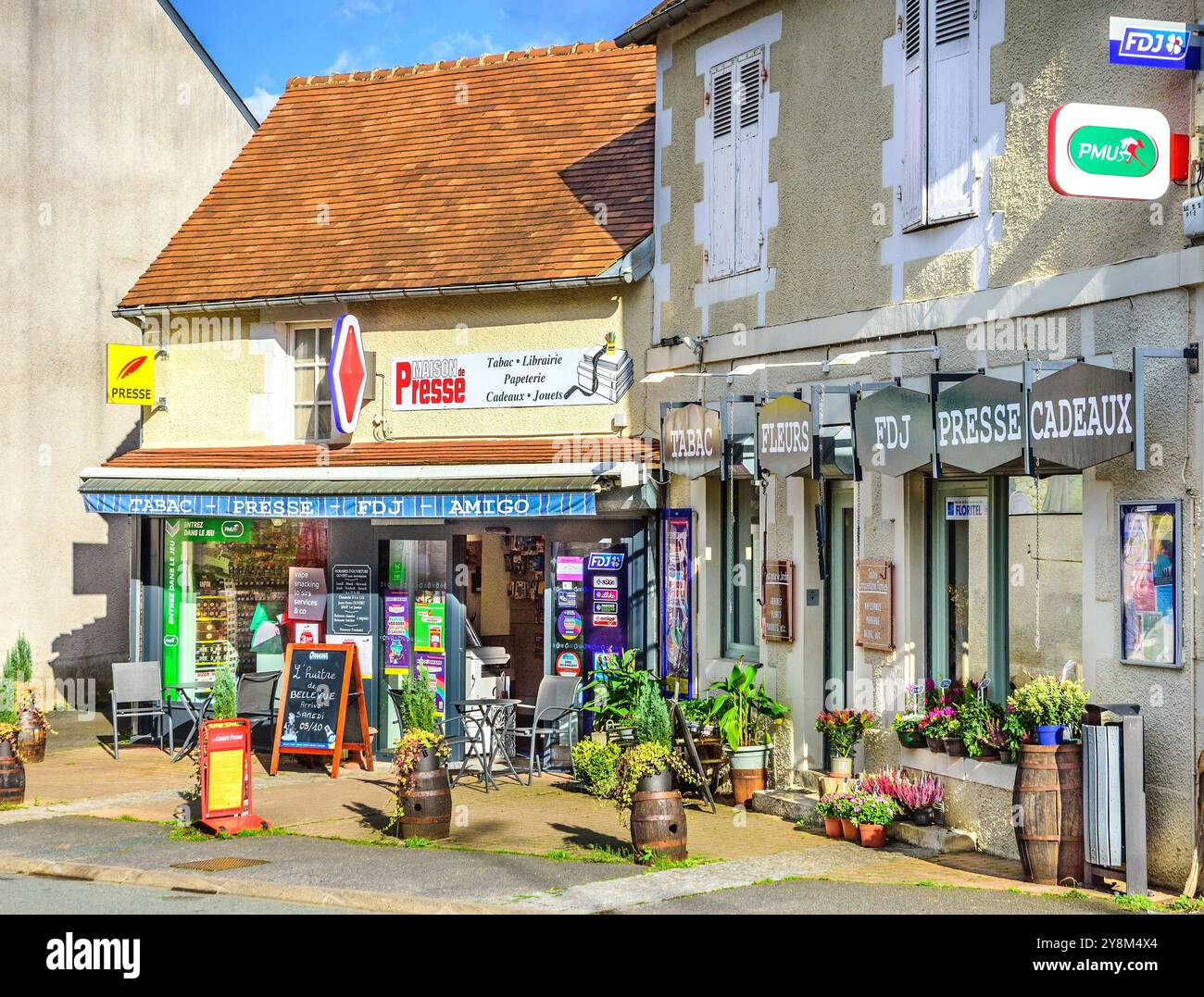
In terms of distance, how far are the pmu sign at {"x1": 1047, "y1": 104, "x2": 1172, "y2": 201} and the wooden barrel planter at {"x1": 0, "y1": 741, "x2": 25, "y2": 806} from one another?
980 cm

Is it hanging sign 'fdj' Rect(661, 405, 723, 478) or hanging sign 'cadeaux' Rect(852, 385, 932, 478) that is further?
hanging sign 'fdj' Rect(661, 405, 723, 478)

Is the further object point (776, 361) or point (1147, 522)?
point (776, 361)

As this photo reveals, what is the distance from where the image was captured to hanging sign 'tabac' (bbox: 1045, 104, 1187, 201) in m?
8.37

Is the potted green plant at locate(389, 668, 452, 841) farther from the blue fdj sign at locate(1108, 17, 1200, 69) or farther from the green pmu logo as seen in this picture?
the blue fdj sign at locate(1108, 17, 1200, 69)

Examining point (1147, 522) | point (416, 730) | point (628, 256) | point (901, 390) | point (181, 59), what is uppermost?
point (181, 59)

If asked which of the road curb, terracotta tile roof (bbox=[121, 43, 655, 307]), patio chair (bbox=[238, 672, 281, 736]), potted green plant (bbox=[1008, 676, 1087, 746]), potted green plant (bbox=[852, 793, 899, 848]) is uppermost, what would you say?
terracotta tile roof (bbox=[121, 43, 655, 307])

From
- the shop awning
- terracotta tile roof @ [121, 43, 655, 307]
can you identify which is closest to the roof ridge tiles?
terracotta tile roof @ [121, 43, 655, 307]

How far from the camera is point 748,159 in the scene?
12.8 metres

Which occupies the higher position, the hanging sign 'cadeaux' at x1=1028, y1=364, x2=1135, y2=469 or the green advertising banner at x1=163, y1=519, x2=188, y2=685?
the hanging sign 'cadeaux' at x1=1028, y1=364, x2=1135, y2=469

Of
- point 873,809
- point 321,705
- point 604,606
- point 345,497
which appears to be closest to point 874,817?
point 873,809

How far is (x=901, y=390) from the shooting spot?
10.1 metres

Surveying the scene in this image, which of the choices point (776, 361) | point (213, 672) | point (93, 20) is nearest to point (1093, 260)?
point (776, 361)
